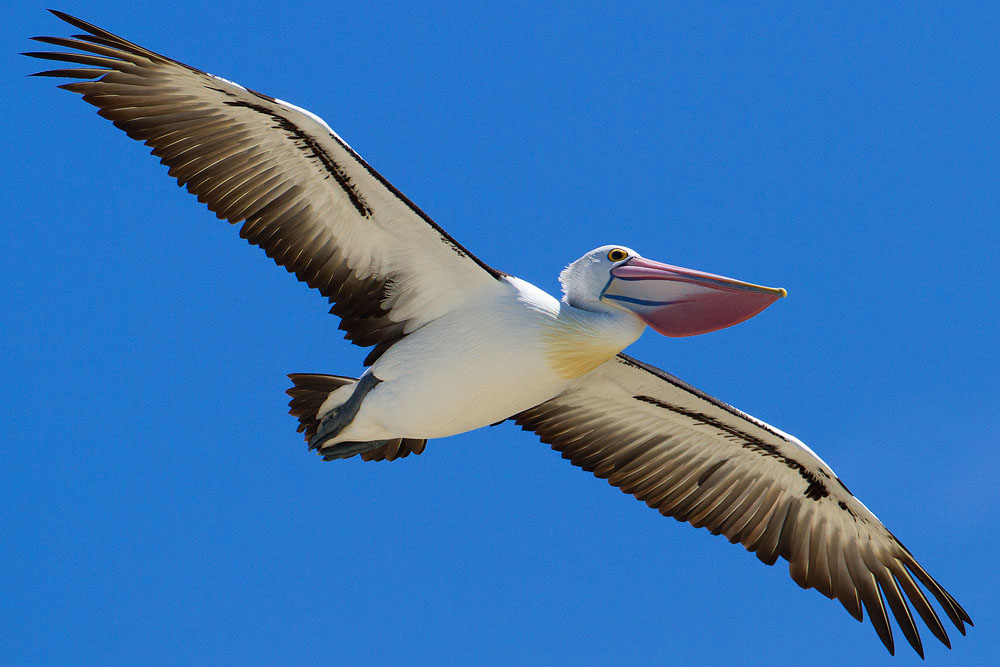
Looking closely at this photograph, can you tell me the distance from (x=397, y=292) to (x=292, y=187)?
1033 mm

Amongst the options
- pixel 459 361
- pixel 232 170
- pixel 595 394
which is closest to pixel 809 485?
pixel 595 394

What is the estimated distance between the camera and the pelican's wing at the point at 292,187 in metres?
8.73

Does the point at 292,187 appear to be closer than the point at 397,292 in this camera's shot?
Yes

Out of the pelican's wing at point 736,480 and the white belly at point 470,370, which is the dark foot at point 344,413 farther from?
the pelican's wing at point 736,480

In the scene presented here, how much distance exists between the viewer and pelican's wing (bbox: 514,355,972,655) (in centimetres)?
998

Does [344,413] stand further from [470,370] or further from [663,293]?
[663,293]

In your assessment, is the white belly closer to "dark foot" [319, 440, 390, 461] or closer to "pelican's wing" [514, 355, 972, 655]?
"dark foot" [319, 440, 390, 461]

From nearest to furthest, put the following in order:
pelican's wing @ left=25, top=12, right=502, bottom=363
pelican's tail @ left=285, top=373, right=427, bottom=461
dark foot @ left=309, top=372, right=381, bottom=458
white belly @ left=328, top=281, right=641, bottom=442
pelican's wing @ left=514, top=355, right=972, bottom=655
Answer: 1. pelican's wing @ left=25, top=12, right=502, bottom=363
2. white belly @ left=328, top=281, right=641, bottom=442
3. dark foot @ left=309, top=372, right=381, bottom=458
4. pelican's tail @ left=285, top=373, right=427, bottom=461
5. pelican's wing @ left=514, top=355, right=972, bottom=655

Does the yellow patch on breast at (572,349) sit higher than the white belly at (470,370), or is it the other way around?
the yellow patch on breast at (572,349)

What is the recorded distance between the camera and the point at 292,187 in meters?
9.09

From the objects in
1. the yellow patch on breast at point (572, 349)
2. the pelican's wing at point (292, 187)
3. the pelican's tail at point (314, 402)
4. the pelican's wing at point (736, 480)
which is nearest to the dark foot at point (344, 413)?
the pelican's tail at point (314, 402)

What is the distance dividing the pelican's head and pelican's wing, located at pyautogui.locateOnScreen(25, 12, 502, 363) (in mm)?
749

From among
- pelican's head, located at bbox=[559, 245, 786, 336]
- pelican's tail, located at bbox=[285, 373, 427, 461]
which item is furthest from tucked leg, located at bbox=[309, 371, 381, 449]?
pelican's head, located at bbox=[559, 245, 786, 336]

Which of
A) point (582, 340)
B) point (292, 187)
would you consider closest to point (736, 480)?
point (582, 340)
